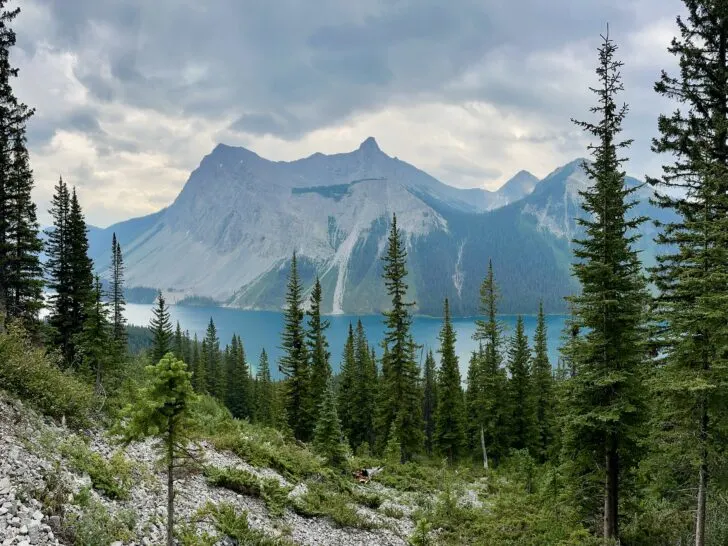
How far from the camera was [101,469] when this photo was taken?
11375mm

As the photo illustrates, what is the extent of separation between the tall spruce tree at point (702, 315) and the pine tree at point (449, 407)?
87.7 feet

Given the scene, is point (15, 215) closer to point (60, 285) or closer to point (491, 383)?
point (60, 285)

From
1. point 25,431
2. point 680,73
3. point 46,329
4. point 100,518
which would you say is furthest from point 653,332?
point 46,329

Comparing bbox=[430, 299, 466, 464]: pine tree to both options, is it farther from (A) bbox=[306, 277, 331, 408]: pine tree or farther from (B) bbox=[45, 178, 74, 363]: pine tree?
(B) bbox=[45, 178, 74, 363]: pine tree

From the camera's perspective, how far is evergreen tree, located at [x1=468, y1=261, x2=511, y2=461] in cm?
3810

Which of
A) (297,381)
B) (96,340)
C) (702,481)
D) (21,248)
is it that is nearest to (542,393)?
(297,381)

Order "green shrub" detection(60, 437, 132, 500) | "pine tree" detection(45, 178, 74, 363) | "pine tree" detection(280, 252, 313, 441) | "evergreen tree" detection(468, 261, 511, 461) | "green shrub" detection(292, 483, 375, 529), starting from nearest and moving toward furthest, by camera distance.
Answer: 1. "green shrub" detection(60, 437, 132, 500)
2. "green shrub" detection(292, 483, 375, 529)
3. "pine tree" detection(45, 178, 74, 363)
4. "evergreen tree" detection(468, 261, 511, 461)
5. "pine tree" detection(280, 252, 313, 441)

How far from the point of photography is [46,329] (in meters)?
28.9

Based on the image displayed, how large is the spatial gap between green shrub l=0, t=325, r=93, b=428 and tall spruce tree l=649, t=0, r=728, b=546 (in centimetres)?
1773

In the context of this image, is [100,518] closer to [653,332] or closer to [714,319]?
[714,319]

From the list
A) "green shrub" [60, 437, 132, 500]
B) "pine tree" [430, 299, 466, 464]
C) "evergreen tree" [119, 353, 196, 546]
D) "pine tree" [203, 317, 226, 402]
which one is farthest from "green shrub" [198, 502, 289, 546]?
"pine tree" [203, 317, 226, 402]

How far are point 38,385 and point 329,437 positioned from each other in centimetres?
1389

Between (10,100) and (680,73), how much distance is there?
99.7 ft

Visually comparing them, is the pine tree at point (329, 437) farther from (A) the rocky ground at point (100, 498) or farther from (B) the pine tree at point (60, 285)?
(B) the pine tree at point (60, 285)
